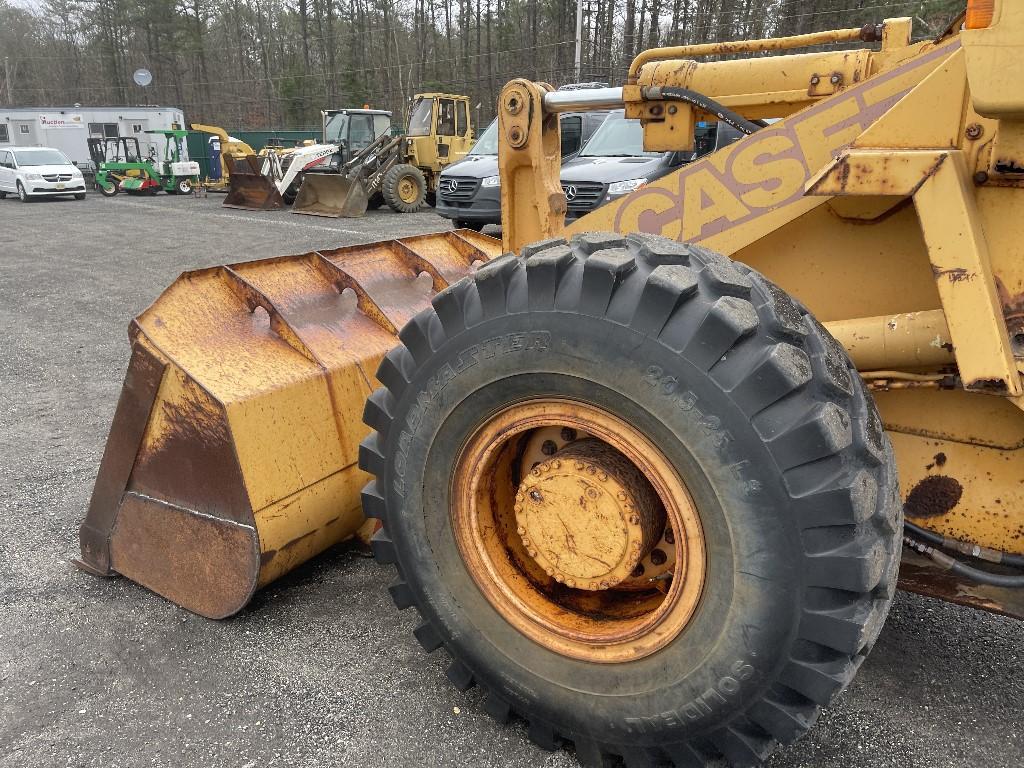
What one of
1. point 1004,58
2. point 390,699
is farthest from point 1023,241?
point 390,699

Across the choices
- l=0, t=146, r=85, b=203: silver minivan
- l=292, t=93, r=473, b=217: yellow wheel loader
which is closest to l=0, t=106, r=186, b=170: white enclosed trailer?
l=0, t=146, r=85, b=203: silver minivan

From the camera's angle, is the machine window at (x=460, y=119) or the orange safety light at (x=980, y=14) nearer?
the orange safety light at (x=980, y=14)

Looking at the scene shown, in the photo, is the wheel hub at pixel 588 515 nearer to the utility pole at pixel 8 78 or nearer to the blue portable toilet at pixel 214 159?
the blue portable toilet at pixel 214 159

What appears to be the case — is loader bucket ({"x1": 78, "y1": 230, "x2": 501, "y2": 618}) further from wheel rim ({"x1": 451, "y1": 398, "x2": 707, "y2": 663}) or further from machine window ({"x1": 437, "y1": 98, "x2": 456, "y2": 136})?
machine window ({"x1": 437, "y1": 98, "x2": 456, "y2": 136})

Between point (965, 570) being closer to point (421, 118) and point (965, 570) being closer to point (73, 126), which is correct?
point (421, 118)

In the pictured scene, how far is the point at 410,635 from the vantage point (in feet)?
8.87

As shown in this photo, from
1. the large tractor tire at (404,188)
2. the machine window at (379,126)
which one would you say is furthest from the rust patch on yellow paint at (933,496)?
the machine window at (379,126)

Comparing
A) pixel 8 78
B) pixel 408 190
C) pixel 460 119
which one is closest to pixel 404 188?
pixel 408 190

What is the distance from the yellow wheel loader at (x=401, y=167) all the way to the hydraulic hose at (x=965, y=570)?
18.0 metres

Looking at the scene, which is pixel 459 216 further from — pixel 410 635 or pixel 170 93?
pixel 170 93

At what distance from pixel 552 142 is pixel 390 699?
2111mm

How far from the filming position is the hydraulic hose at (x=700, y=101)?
8.73 ft

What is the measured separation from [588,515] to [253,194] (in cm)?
2147

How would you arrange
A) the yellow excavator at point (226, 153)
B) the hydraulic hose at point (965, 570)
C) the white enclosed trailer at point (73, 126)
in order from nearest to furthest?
the hydraulic hose at point (965, 570) < the yellow excavator at point (226, 153) < the white enclosed trailer at point (73, 126)
